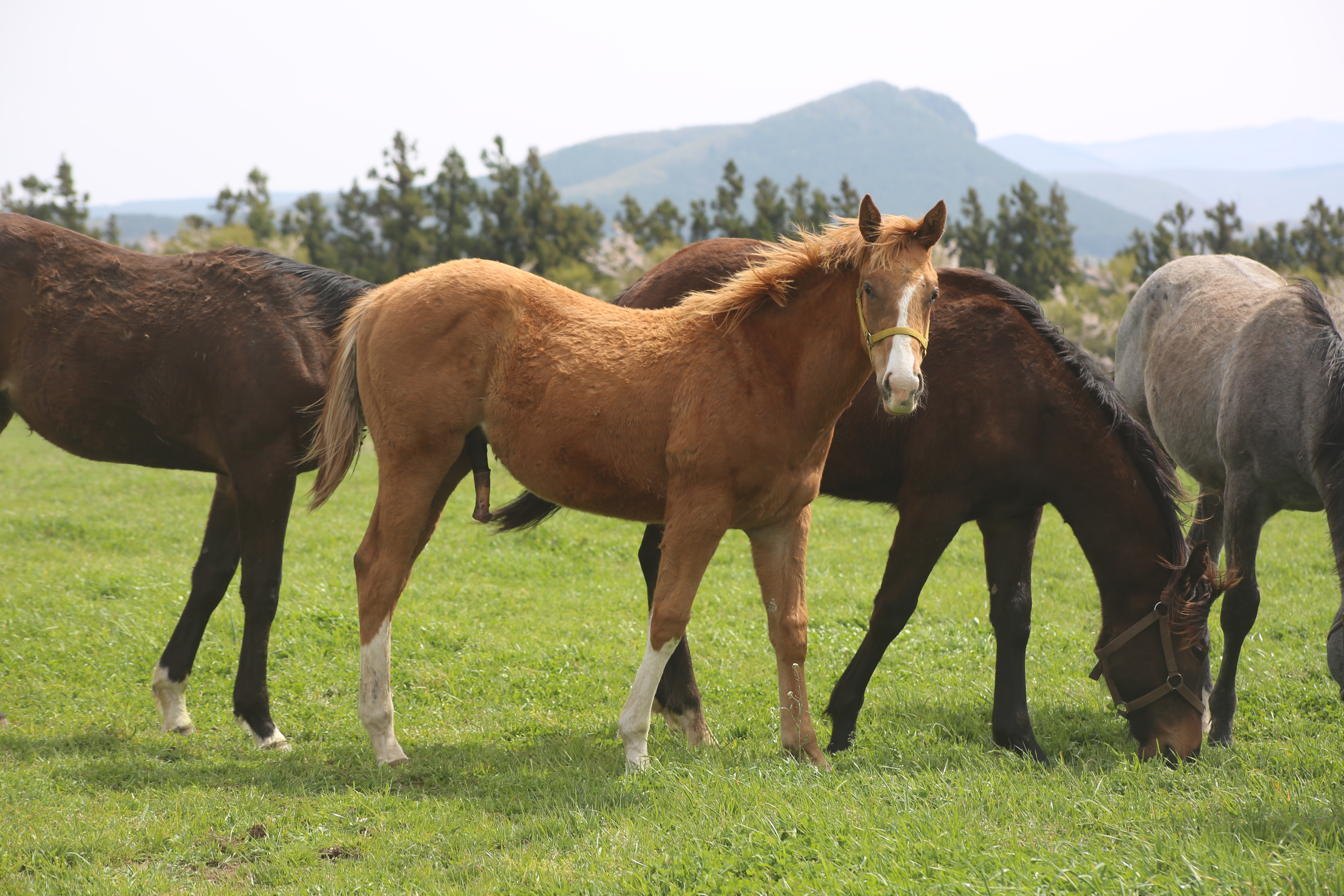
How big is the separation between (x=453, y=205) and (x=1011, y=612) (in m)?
30.1

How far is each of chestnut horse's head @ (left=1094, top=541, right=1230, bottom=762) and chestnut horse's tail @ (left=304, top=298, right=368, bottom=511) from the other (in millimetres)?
4160

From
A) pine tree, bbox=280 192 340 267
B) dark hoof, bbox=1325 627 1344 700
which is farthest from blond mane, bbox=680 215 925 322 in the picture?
pine tree, bbox=280 192 340 267

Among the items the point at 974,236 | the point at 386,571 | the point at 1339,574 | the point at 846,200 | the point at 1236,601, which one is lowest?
the point at 1236,601

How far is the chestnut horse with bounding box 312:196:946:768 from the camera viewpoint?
443cm

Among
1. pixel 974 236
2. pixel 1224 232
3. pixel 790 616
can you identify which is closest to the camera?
pixel 790 616

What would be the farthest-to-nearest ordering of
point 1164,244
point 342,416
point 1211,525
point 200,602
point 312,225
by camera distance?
point 312,225 → point 1164,244 → point 1211,525 → point 200,602 → point 342,416

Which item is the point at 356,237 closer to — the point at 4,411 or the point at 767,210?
the point at 767,210

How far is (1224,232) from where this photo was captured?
88.0ft

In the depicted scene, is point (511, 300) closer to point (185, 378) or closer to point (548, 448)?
point (548, 448)

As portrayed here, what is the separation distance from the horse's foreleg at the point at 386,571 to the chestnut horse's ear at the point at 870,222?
7.83ft

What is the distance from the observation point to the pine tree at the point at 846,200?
31.1m

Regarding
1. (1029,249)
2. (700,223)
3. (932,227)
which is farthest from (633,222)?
(932,227)

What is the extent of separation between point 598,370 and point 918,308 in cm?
157

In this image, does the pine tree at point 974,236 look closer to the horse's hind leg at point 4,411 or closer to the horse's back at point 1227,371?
the horse's back at point 1227,371
